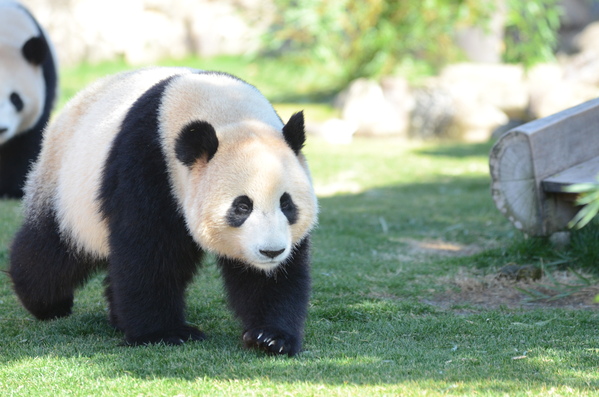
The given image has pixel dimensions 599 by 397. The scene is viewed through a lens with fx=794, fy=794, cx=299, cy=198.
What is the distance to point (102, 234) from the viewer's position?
13.2 ft

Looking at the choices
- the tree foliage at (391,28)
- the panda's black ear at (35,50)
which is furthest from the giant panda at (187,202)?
the tree foliage at (391,28)

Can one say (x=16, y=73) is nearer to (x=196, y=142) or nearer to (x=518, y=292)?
(x=196, y=142)

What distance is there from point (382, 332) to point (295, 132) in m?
1.21

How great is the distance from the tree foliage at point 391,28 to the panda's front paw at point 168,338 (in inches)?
477

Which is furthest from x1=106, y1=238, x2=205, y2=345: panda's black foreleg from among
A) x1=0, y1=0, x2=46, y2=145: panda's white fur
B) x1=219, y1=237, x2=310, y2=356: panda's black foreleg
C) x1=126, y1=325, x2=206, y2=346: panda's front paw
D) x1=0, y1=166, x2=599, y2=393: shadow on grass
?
x1=0, y1=0, x2=46, y2=145: panda's white fur

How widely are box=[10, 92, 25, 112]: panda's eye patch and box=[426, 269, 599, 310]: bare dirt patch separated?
15.1 ft

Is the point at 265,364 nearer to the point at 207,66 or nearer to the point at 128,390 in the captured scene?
the point at 128,390

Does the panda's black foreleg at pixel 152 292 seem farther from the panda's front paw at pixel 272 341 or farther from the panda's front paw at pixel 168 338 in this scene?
the panda's front paw at pixel 272 341

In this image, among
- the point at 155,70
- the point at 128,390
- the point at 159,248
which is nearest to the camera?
the point at 128,390

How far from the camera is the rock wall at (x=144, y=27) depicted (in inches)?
749

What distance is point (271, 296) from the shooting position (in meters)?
3.88

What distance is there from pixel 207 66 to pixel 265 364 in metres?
16.7

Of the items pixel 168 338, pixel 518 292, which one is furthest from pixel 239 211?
pixel 518 292

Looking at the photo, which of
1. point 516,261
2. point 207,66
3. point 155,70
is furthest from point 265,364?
point 207,66
